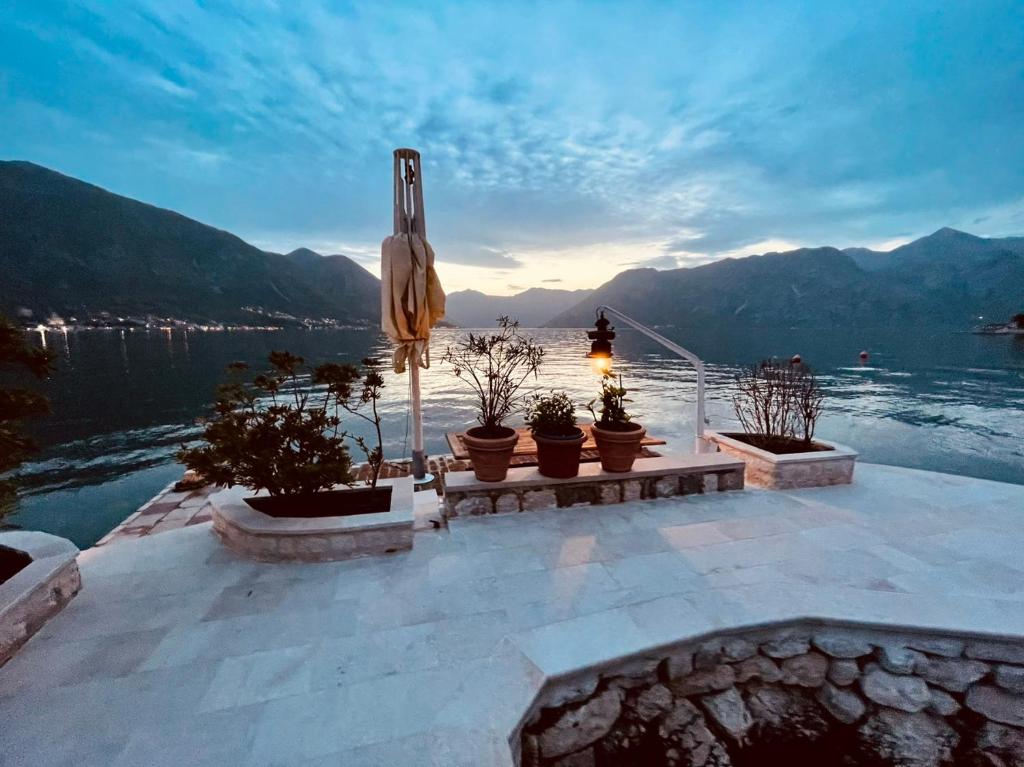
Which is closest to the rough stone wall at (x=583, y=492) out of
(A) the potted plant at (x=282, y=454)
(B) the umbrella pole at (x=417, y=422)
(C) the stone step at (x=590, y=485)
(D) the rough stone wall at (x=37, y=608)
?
(C) the stone step at (x=590, y=485)

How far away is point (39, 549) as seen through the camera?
309cm

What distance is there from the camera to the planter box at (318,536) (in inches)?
136

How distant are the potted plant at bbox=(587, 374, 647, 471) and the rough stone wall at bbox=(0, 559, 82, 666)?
4520mm

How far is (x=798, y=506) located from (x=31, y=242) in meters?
163

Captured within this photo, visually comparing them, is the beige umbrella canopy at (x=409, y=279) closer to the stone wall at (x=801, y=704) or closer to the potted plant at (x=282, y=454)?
the potted plant at (x=282, y=454)

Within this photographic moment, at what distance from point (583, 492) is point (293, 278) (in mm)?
170216

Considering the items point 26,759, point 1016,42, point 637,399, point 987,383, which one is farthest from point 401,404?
point 987,383

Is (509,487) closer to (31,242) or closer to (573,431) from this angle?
(573,431)

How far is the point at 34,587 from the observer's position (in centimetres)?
266

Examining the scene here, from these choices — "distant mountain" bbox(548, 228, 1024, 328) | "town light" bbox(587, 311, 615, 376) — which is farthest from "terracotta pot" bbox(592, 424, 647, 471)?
"distant mountain" bbox(548, 228, 1024, 328)

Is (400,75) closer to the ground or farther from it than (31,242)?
closer to the ground

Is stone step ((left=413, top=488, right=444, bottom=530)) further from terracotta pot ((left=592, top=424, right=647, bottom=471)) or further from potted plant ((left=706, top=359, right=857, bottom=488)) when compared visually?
potted plant ((left=706, top=359, right=857, bottom=488))

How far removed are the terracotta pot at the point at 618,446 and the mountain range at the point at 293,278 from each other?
123274 mm

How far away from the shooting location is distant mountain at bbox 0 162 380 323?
9588cm
